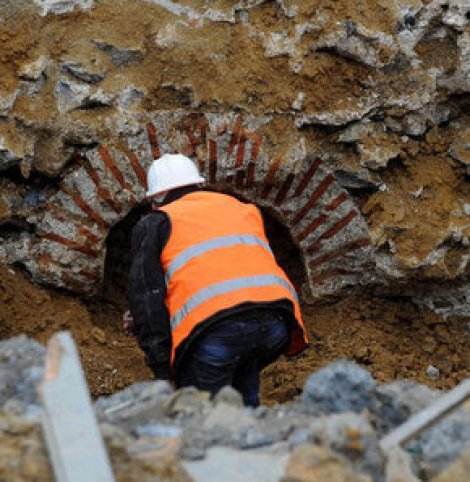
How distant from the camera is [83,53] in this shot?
523cm

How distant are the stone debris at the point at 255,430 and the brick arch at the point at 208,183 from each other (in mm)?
1722

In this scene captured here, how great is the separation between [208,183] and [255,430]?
2.59 meters

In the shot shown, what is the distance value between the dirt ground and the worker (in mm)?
1109

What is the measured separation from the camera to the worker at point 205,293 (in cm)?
416

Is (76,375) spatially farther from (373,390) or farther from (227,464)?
(373,390)

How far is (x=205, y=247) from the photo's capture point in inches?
166

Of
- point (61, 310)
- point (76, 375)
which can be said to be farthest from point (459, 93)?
point (76, 375)

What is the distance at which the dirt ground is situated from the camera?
5.32m

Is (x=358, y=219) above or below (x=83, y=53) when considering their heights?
below

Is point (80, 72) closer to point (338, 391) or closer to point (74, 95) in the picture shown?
point (74, 95)

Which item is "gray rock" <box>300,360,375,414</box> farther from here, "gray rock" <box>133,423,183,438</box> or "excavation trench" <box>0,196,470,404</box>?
"excavation trench" <box>0,196,470,404</box>

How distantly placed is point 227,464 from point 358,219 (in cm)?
294

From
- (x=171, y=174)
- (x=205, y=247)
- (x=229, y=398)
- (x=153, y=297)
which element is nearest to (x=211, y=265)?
(x=205, y=247)

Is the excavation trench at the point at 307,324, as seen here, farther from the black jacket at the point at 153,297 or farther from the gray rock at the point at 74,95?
the black jacket at the point at 153,297
